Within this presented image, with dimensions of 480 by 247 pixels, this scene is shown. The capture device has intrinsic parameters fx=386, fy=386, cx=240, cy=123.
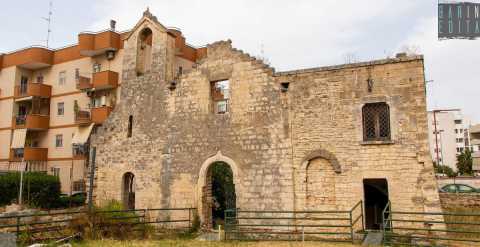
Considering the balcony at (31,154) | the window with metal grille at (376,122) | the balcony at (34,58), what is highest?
the balcony at (34,58)

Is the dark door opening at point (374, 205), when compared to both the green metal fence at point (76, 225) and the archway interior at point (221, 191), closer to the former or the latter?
the green metal fence at point (76, 225)

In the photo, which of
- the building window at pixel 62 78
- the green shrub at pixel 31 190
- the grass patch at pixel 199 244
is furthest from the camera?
the building window at pixel 62 78

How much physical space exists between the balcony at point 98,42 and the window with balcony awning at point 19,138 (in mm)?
8337

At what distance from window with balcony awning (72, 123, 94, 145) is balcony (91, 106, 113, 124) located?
2.58ft

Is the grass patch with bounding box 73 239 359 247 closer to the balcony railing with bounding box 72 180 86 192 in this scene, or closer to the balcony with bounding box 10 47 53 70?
the balcony railing with bounding box 72 180 86 192

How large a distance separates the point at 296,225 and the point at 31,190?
1932cm

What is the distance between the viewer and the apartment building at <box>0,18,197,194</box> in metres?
26.9

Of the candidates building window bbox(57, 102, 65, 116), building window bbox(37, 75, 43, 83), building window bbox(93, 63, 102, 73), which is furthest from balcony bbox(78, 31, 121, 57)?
building window bbox(37, 75, 43, 83)

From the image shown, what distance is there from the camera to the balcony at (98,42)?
87.5ft

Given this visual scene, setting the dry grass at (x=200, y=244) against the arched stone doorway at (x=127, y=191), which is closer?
the dry grass at (x=200, y=244)

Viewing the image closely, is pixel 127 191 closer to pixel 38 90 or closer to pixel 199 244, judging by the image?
pixel 199 244

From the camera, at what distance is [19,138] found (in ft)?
99.0

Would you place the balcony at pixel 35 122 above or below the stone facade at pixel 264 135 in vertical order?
above

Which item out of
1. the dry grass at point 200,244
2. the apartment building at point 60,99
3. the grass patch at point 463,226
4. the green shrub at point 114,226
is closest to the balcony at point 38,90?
the apartment building at point 60,99
